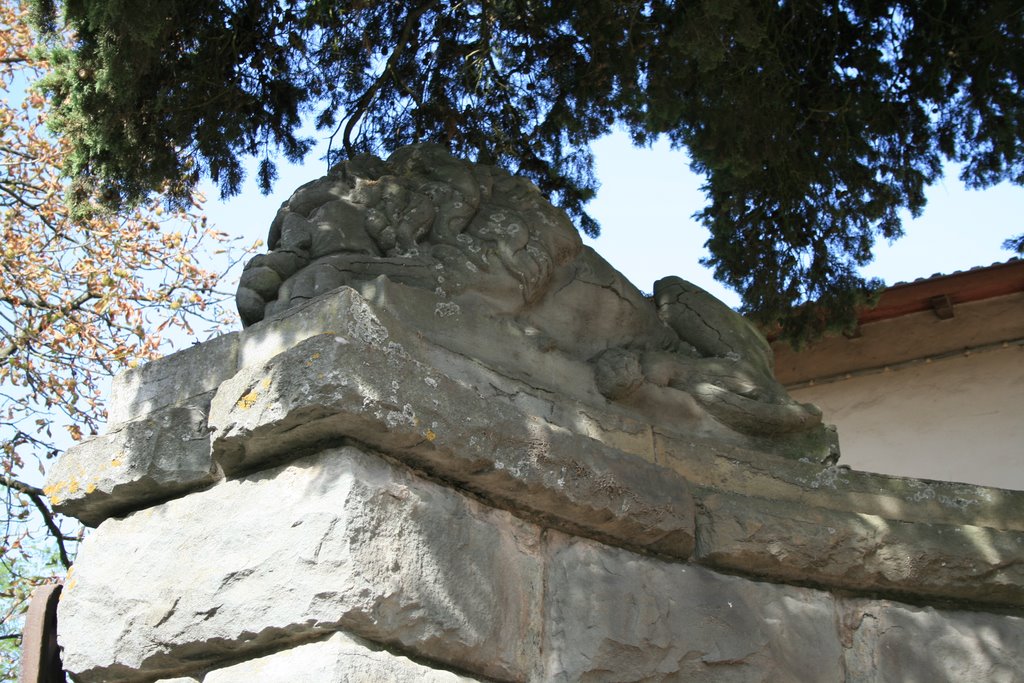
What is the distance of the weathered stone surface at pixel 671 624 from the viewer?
9.48ft

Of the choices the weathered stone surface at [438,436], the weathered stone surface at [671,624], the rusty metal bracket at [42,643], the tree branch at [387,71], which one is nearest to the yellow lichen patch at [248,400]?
the weathered stone surface at [438,436]

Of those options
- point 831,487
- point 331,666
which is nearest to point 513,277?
point 831,487

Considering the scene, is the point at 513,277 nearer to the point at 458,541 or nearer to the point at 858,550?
the point at 458,541

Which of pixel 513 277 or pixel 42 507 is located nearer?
pixel 513 277

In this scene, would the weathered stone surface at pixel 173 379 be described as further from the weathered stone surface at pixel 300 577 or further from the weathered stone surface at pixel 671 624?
the weathered stone surface at pixel 671 624

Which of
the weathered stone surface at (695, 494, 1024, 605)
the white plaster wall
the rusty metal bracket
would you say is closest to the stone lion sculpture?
the weathered stone surface at (695, 494, 1024, 605)

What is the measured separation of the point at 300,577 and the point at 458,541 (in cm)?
41

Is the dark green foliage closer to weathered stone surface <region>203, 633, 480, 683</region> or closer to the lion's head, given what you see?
the lion's head

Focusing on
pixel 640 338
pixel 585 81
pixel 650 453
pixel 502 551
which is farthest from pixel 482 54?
pixel 502 551

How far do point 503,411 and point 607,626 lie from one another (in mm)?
584

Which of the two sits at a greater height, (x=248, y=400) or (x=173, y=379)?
(x=173, y=379)

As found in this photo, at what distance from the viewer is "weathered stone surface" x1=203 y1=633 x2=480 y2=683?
7.66ft

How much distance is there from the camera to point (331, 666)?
7.64 feet

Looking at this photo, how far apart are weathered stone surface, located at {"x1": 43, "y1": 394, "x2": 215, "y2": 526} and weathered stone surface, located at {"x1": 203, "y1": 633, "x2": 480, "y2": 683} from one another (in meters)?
0.50
